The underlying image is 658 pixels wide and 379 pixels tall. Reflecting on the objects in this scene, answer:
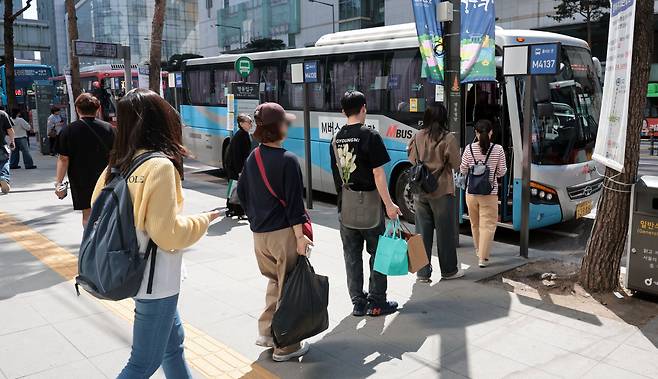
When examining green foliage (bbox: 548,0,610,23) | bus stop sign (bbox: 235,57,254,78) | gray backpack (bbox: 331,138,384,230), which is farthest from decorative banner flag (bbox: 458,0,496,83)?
green foliage (bbox: 548,0,610,23)

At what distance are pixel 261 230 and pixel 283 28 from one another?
57.8 meters

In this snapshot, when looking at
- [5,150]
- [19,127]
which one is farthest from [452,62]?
[19,127]

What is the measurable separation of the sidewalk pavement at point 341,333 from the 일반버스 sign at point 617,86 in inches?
54.0

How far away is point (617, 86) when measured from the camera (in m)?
4.76

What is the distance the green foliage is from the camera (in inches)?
1102

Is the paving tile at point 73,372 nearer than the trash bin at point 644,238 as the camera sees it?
Yes

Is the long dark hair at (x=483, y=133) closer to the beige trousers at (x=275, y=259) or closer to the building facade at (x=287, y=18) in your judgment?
the beige trousers at (x=275, y=259)

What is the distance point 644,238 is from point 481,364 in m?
2.05

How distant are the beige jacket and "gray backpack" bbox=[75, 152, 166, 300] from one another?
3.46 meters

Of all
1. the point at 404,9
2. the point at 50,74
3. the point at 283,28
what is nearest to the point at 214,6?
the point at 283,28

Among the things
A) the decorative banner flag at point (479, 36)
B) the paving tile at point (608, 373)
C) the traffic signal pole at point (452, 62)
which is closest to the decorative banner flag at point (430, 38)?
the traffic signal pole at point (452, 62)

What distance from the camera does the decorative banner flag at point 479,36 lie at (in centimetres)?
680

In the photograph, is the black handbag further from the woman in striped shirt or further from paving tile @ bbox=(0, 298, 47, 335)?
paving tile @ bbox=(0, 298, 47, 335)

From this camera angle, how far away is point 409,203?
880 cm
